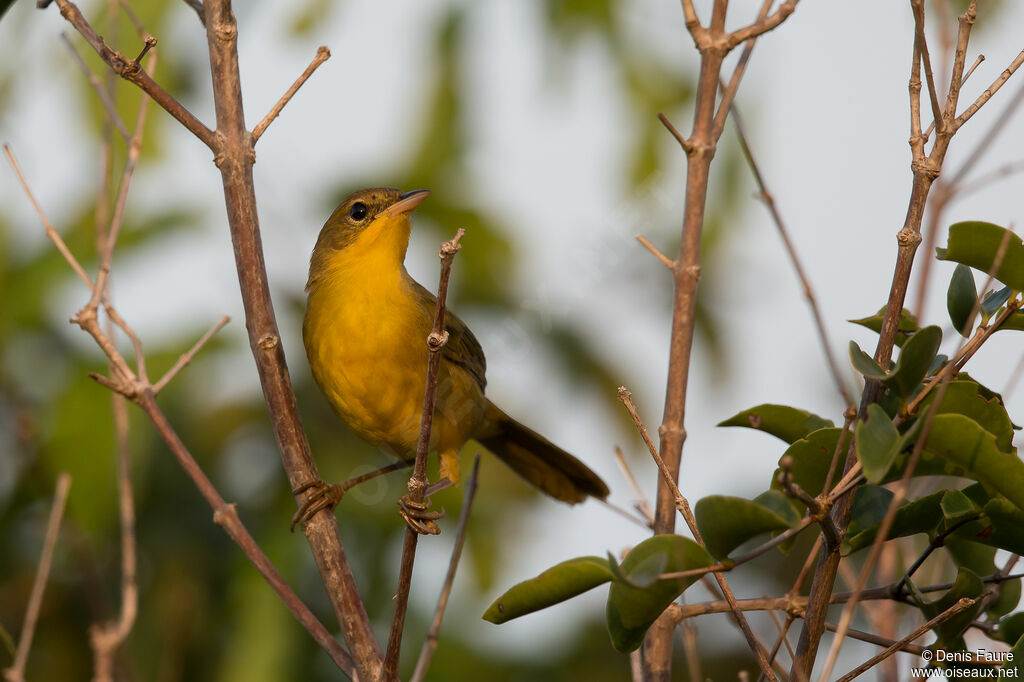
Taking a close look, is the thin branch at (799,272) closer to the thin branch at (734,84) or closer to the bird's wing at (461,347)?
the thin branch at (734,84)

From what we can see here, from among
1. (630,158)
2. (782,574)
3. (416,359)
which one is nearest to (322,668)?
(416,359)

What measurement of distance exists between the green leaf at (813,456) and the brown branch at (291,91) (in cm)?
149

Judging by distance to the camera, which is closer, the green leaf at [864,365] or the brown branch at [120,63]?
the green leaf at [864,365]

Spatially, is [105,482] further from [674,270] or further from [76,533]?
[674,270]

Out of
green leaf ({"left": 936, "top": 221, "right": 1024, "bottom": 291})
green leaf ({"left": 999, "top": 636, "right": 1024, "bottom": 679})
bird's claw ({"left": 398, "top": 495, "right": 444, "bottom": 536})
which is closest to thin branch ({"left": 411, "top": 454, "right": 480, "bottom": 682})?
bird's claw ({"left": 398, "top": 495, "right": 444, "bottom": 536})

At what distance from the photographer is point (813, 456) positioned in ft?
6.86

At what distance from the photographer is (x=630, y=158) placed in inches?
163

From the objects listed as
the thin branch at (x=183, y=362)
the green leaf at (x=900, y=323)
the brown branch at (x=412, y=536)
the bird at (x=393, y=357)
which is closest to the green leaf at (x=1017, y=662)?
the green leaf at (x=900, y=323)

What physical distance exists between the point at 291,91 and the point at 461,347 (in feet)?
6.98

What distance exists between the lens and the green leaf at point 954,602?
205 cm

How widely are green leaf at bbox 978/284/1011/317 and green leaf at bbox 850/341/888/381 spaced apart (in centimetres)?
31

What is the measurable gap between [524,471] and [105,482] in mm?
1815

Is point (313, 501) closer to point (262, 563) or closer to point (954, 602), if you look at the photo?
point (262, 563)

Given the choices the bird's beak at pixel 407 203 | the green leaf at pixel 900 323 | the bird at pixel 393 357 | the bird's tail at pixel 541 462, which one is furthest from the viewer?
the bird's tail at pixel 541 462
